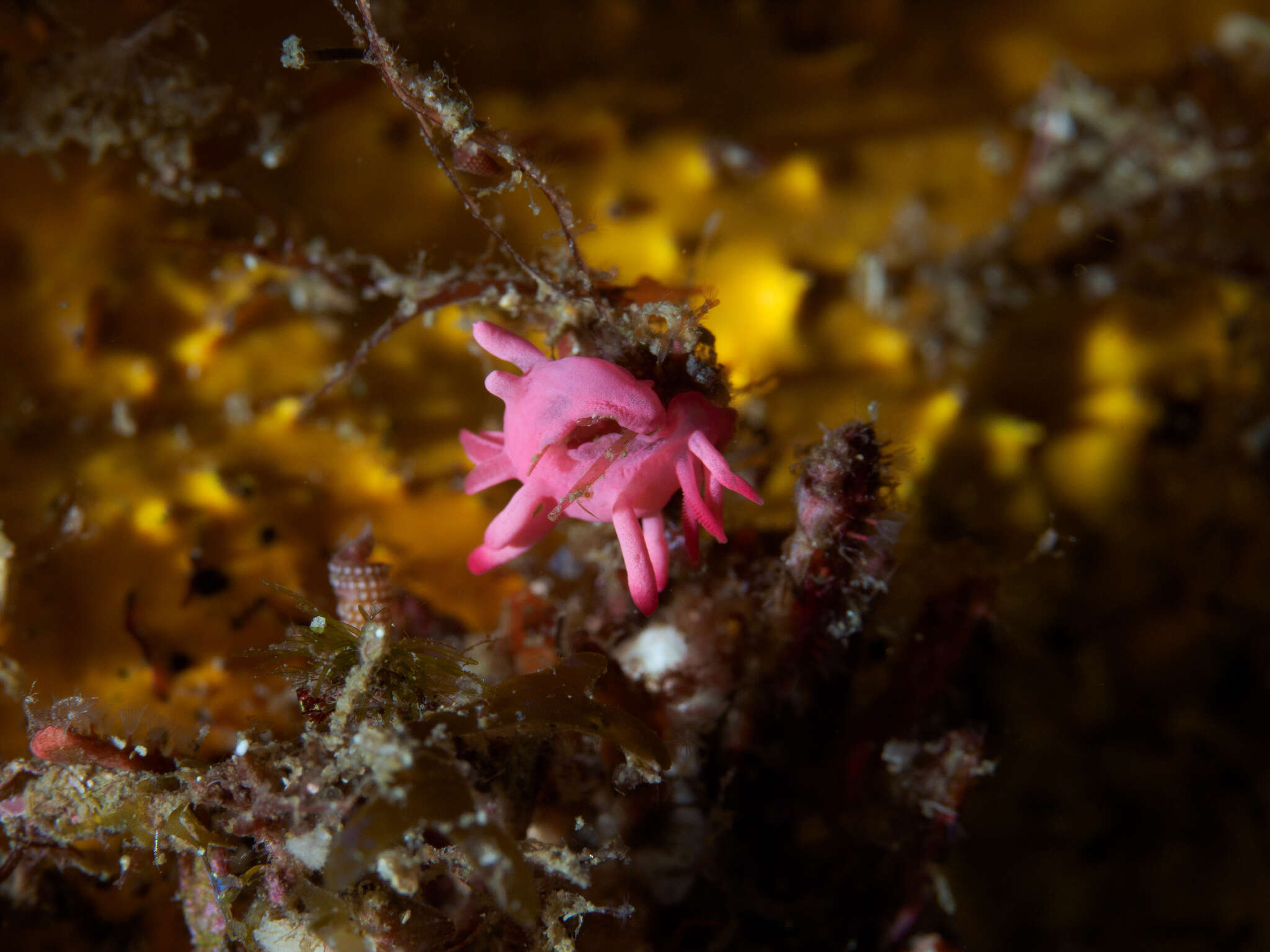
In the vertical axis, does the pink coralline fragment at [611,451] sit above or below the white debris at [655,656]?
above

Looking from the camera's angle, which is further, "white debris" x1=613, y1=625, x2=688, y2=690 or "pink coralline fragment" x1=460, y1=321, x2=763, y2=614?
"white debris" x1=613, y1=625, x2=688, y2=690

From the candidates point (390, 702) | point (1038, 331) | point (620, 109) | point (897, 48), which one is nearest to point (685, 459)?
point (390, 702)

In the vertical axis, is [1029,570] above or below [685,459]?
below

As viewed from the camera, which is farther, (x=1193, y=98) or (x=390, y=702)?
(x=1193, y=98)

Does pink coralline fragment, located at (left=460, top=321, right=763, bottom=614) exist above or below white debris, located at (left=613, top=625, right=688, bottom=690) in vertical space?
above

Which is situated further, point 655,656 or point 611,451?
point 655,656

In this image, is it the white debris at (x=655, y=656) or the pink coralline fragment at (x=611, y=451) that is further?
the white debris at (x=655, y=656)

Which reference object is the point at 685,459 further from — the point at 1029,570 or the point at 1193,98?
the point at 1193,98

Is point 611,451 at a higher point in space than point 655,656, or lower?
higher
